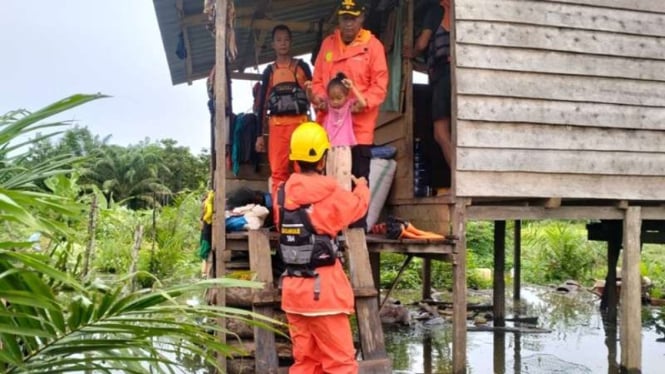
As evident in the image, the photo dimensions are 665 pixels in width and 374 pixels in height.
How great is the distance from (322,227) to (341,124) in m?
1.82

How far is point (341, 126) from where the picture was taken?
5.98m

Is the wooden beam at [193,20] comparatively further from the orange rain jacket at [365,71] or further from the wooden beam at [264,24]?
the orange rain jacket at [365,71]

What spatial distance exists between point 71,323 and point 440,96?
18.4 feet

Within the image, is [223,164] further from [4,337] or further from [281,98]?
[4,337]

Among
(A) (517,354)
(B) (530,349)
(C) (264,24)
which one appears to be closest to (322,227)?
(C) (264,24)

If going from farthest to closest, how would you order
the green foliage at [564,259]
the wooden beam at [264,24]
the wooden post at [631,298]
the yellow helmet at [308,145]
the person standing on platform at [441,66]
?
the green foliage at [564,259] < the wooden beam at [264,24] < the wooden post at [631,298] < the person standing on platform at [441,66] < the yellow helmet at [308,145]

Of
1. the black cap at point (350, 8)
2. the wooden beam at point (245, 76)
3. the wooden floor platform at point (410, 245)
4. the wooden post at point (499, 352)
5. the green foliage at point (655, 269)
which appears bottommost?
the wooden post at point (499, 352)

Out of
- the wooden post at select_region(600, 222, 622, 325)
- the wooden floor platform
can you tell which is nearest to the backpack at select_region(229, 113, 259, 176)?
the wooden floor platform

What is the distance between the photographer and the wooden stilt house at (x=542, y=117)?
6148 mm

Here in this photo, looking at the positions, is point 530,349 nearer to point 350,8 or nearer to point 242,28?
point 350,8

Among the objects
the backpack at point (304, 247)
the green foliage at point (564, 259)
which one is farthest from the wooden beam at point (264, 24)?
the green foliage at point (564, 259)

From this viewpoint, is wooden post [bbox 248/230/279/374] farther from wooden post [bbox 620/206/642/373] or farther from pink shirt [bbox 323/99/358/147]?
wooden post [bbox 620/206/642/373]

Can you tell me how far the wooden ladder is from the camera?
467cm

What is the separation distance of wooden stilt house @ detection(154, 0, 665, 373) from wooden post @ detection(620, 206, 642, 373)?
0.01m
